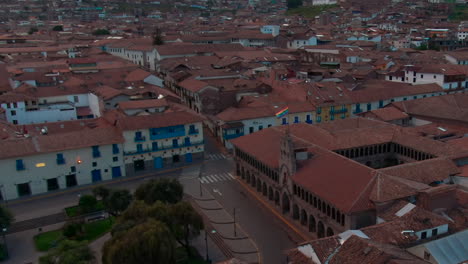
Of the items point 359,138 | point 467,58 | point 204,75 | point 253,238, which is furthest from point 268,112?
point 467,58

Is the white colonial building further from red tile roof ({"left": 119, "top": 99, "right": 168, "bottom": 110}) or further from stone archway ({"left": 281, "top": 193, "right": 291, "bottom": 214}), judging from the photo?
stone archway ({"left": 281, "top": 193, "right": 291, "bottom": 214})

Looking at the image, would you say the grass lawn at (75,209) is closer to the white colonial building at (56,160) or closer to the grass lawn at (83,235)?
the grass lawn at (83,235)

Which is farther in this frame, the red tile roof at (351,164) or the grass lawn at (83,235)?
the grass lawn at (83,235)

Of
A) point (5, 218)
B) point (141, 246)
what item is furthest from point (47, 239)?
point (141, 246)

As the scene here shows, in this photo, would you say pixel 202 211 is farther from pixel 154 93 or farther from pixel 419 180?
pixel 154 93

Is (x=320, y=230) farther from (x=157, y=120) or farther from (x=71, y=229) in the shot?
(x=157, y=120)

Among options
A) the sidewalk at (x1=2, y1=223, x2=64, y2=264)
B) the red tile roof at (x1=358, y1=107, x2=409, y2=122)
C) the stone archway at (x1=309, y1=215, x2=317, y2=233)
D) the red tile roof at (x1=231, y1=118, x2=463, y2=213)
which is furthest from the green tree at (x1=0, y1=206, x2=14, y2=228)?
the red tile roof at (x1=358, y1=107, x2=409, y2=122)

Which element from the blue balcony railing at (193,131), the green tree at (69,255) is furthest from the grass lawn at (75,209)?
the blue balcony railing at (193,131)
